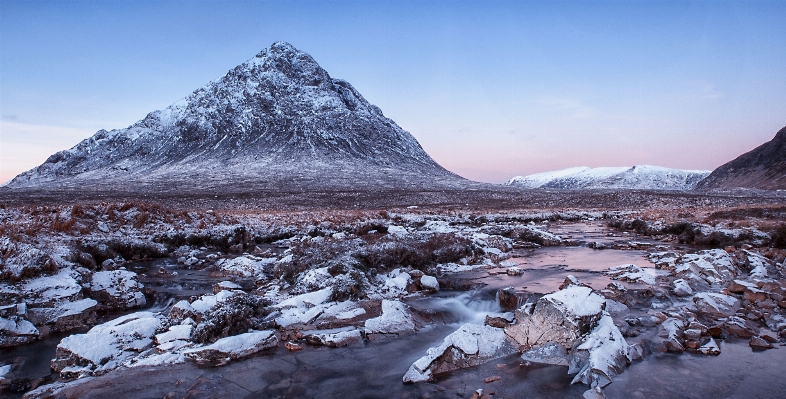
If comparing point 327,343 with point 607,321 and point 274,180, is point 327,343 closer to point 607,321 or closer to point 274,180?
point 607,321

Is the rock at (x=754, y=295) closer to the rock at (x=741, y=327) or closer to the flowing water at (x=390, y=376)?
the rock at (x=741, y=327)

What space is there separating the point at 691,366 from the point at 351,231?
17.0 metres

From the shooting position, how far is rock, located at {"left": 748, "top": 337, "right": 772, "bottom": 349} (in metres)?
7.14

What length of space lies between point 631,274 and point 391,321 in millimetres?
7396

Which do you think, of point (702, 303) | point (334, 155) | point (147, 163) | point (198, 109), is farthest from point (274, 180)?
point (702, 303)

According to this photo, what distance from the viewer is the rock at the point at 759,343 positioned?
7.14 metres

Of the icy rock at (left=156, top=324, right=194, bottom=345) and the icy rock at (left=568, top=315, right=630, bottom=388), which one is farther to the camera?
the icy rock at (left=156, top=324, right=194, bottom=345)

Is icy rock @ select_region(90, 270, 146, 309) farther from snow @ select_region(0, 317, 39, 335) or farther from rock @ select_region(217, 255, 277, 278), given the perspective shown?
rock @ select_region(217, 255, 277, 278)

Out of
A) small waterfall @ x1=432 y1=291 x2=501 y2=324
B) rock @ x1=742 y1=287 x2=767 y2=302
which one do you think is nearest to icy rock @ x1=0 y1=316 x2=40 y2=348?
small waterfall @ x1=432 y1=291 x2=501 y2=324

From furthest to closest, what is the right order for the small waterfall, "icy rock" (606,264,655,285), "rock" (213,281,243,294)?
"icy rock" (606,264,655,285), "rock" (213,281,243,294), the small waterfall

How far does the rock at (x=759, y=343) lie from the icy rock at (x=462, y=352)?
3975 millimetres

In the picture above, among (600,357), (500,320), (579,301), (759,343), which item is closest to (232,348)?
(500,320)

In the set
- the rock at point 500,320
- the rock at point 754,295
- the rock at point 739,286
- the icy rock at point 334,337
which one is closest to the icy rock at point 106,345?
the icy rock at point 334,337

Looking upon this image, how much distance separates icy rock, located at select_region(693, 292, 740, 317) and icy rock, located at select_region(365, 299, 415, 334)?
592 cm
